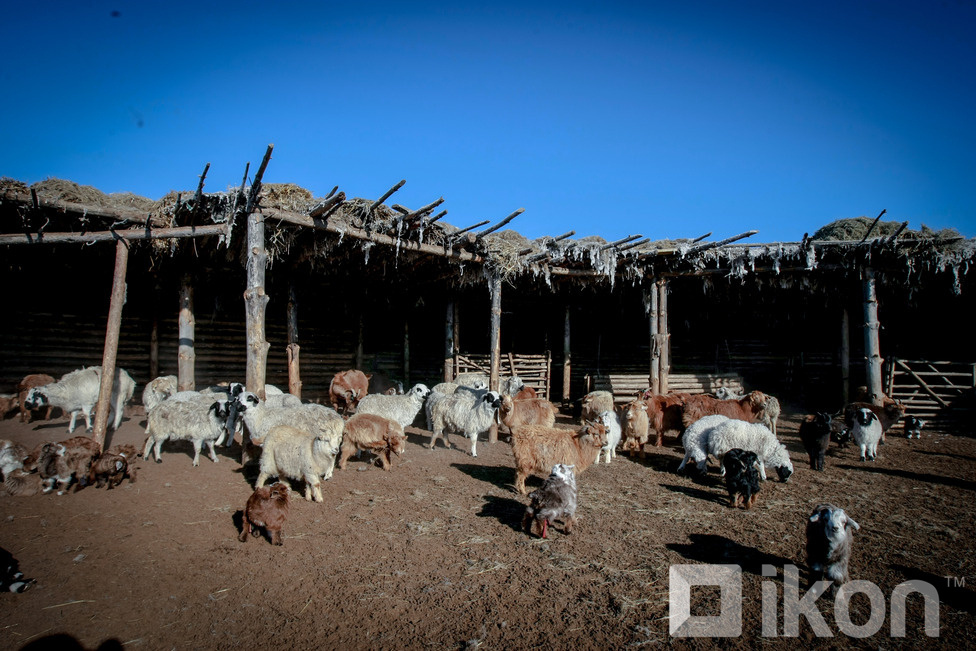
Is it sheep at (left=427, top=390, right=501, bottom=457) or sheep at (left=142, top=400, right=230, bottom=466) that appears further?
sheep at (left=427, top=390, right=501, bottom=457)

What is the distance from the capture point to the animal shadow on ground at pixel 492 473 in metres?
7.47

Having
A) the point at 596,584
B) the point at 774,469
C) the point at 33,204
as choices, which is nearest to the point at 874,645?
the point at 596,584

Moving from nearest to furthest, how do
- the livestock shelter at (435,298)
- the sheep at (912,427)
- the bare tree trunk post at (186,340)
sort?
1. the livestock shelter at (435,298)
2. the bare tree trunk post at (186,340)
3. the sheep at (912,427)

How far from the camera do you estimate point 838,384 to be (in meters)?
17.3

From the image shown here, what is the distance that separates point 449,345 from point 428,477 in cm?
850

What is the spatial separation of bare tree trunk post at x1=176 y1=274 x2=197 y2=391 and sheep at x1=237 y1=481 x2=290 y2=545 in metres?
7.31

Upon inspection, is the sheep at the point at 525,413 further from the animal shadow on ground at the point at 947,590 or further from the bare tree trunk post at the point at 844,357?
the bare tree trunk post at the point at 844,357

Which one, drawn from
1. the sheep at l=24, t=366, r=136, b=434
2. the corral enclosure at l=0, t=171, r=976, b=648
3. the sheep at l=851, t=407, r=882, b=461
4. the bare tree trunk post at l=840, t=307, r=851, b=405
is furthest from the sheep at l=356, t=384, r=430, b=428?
the bare tree trunk post at l=840, t=307, r=851, b=405

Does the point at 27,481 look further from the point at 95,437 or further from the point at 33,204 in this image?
the point at 33,204

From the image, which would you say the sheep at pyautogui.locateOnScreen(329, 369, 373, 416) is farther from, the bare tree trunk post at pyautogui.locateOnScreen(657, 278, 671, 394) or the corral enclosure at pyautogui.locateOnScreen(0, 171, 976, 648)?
the bare tree trunk post at pyautogui.locateOnScreen(657, 278, 671, 394)

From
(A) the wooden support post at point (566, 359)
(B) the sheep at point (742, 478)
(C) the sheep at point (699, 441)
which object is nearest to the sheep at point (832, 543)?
(B) the sheep at point (742, 478)

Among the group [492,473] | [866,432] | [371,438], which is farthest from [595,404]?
[371,438]

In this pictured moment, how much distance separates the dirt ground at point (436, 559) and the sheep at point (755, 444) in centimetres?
45

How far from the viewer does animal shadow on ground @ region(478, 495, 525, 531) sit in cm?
584
